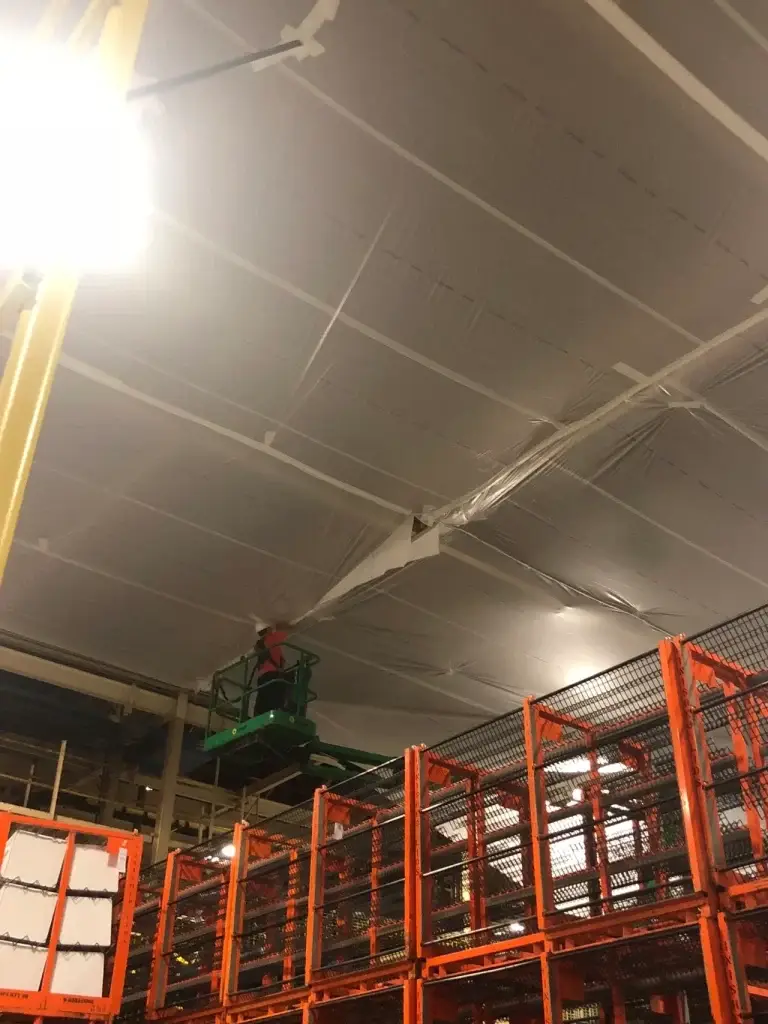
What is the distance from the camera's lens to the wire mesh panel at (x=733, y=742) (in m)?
4.41

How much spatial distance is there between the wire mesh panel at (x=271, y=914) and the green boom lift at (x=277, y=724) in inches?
94.4

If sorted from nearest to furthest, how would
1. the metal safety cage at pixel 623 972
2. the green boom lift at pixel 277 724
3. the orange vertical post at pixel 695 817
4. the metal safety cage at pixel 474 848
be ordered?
1. the orange vertical post at pixel 695 817
2. the metal safety cage at pixel 623 972
3. the metal safety cage at pixel 474 848
4. the green boom lift at pixel 277 724

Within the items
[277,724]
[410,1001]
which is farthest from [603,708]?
[277,724]

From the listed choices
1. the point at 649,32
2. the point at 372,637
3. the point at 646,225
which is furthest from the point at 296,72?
the point at 372,637

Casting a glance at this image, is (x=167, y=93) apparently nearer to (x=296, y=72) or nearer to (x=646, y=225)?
(x=296, y=72)

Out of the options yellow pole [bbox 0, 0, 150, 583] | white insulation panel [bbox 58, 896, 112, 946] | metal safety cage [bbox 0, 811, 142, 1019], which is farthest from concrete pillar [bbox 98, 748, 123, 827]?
yellow pole [bbox 0, 0, 150, 583]

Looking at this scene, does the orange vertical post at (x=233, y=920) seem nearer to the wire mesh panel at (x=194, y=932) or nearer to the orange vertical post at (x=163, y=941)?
the wire mesh panel at (x=194, y=932)

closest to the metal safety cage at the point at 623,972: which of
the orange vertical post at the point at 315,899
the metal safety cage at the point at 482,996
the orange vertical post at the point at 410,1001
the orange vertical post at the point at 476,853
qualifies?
the metal safety cage at the point at 482,996

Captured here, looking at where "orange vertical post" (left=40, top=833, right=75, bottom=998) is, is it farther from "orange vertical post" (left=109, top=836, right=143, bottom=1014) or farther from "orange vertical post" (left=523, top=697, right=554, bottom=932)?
"orange vertical post" (left=523, top=697, right=554, bottom=932)

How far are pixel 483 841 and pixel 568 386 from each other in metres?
3.56

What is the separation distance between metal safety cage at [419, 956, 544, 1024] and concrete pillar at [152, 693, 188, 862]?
21.6 ft

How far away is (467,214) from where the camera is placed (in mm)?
6246

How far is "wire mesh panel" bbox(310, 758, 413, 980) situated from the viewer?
6.04 meters

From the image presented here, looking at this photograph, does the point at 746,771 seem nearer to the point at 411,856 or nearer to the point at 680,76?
the point at 411,856
